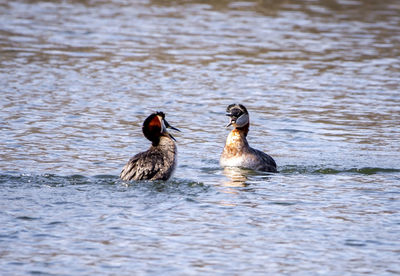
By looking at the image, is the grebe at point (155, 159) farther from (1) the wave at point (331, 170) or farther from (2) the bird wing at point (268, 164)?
(1) the wave at point (331, 170)

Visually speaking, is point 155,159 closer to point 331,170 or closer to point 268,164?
point 268,164

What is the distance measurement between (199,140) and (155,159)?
14.4 ft

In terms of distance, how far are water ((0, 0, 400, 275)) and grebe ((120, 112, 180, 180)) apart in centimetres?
20

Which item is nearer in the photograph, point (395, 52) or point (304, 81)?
point (304, 81)

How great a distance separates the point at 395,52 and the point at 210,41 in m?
6.19

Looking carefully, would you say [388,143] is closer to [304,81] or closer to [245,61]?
[304,81]

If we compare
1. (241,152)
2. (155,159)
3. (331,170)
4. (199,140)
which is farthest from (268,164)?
(199,140)

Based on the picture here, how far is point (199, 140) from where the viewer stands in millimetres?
17781

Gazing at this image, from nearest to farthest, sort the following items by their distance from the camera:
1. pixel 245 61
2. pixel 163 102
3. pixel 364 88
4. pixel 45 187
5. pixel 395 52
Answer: pixel 45 187
pixel 163 102
pixel 364 88
pixel 245 61
pixel 395 52

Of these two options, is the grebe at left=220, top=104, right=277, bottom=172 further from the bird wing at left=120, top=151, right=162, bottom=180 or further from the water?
the bird wing at left=120, top=151, right=162, bottom=180

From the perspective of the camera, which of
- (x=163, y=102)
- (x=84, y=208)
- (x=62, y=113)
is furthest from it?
(x=163, y=102)

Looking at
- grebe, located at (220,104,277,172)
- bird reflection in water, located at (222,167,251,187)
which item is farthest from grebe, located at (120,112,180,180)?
grebe, located at (220,104,277,172)

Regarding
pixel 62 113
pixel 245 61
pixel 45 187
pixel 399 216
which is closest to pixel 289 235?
pixel 399 216

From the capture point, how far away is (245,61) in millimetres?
26844
